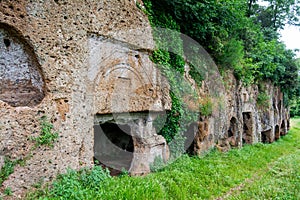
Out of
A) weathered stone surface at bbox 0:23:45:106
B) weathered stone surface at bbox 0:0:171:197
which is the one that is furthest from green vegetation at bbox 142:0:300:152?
weathered stone surface at bbox 0:23:45:106

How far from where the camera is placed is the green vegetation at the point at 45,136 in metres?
4.08

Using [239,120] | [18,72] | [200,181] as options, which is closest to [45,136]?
[18,72]

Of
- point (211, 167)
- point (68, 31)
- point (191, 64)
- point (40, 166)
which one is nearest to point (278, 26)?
point (191, 64)

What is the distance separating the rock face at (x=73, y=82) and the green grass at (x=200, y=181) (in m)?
0.36

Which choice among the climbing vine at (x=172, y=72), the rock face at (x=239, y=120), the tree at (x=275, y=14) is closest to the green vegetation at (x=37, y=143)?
the climbing vine at (x=172, y=72)

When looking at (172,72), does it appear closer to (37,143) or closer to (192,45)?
(192,45)

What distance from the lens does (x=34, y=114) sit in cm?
408

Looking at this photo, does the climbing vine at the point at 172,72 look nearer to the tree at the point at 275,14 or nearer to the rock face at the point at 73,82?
the rock face at the point at 73,82

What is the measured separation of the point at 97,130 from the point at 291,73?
1382cm

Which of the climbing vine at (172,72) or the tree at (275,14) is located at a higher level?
the tree at (275,14)

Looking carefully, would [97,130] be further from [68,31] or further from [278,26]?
[278,26]

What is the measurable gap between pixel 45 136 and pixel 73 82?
1.11 m

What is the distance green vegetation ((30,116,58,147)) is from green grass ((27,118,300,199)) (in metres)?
0.69

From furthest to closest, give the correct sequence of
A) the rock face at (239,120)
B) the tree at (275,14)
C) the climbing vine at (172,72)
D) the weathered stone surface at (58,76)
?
the tree at (275,14) < the rock face at (239,120) < the climbing vine at (172,72) < the weathered stone surface at (58,76)
